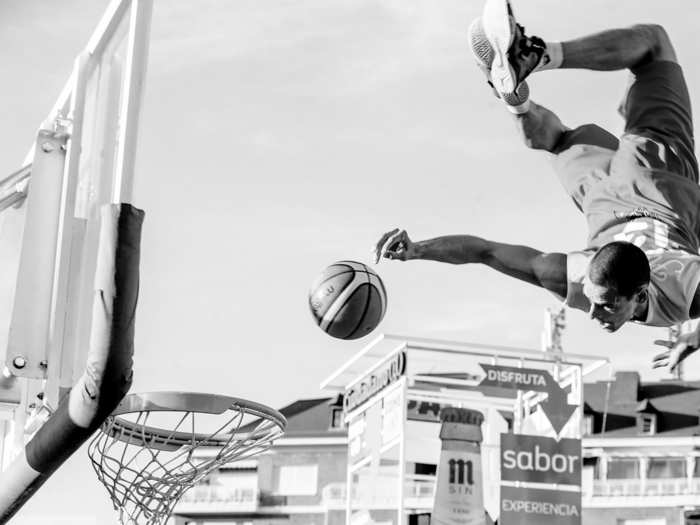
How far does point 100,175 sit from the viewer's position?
7.84 metres

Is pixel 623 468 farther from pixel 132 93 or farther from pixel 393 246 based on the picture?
pixel 132 93

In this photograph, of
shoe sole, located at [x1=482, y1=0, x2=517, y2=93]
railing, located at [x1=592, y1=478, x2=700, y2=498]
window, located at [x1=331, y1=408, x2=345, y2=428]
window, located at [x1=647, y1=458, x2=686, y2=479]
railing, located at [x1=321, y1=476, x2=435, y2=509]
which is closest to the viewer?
shoe sole, located at [x1=482, y1=0, x2=517, y2=93]

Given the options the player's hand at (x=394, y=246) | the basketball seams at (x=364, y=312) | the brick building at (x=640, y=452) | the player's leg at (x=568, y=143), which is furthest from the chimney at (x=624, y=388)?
the player's hand at (x=394, y=246)

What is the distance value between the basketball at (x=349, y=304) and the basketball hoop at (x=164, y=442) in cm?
87

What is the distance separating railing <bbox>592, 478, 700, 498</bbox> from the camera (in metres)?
46.1

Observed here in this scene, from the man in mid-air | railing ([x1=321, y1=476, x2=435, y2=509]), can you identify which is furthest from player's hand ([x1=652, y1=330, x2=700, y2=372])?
railing ([x1=321, y1=476, x2=435, y2=509])

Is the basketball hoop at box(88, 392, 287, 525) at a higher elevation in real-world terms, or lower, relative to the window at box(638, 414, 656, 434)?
lower

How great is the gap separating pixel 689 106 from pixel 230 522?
1773 inches

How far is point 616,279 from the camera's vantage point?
830 centimetres

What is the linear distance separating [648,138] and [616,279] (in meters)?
1.52

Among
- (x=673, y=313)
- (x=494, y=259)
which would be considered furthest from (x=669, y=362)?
(x=494, y=259)

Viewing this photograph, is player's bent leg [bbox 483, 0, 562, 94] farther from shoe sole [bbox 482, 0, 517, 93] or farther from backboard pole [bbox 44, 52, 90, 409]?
backboard pole [bbox 44, 52, 90, 409]

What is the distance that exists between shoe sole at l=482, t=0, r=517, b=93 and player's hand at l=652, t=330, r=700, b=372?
6.71ft

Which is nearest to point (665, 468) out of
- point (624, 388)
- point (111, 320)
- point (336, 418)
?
point (624, 388)
